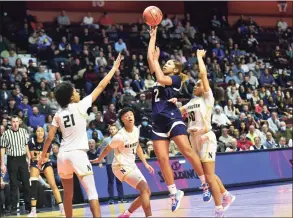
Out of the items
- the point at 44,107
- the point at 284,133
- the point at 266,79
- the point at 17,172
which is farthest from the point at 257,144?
the point at 17,172

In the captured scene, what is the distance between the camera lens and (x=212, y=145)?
407 inches

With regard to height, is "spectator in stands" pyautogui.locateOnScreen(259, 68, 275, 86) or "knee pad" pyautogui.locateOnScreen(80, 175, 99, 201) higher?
"spectator in stands" pyautogui.locateOnScreen(259, 68, 275, 86)

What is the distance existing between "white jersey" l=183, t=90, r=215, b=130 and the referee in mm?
6261

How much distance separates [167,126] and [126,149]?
902 mm

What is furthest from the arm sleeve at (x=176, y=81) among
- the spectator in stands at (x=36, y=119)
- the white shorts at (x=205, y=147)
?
the spectator in stands at (x=36, y=119)

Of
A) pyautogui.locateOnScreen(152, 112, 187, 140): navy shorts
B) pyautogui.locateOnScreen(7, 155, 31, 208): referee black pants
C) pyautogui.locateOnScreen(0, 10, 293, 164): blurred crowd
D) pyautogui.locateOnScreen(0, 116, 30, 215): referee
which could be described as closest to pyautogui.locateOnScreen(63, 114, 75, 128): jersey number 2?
pyautogui.locateOnScreen(152, 112, 187, 140): navy shorts

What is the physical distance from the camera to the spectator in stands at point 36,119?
1873 cm

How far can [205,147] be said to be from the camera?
33.7 ft

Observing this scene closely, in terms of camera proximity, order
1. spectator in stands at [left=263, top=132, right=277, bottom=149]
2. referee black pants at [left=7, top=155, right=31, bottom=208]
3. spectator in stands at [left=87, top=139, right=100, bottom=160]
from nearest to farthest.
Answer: referee black pants at [left=7, top=155, right=31, bottom=208], spectator in stands at [left=87, top=139, right=100, bottom=160], spectator in stands at [left=263, top=132, right=277, bottom=149]

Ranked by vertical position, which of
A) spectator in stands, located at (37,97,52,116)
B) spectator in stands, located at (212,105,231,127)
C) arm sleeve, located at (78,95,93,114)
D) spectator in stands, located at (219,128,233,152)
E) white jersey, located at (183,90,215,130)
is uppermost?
arm sleeve, located at (78,95,93,114)

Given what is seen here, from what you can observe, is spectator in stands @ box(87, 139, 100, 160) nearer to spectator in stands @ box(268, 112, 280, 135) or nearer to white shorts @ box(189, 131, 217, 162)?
white shorts @ box(189, 131, 217, 162)

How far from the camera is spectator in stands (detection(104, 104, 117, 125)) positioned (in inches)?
790

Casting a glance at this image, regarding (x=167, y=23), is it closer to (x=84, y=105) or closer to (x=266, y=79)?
(x=266, y=79)

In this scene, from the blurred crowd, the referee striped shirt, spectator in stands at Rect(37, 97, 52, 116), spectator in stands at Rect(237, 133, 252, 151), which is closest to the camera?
the referee striped shirt
